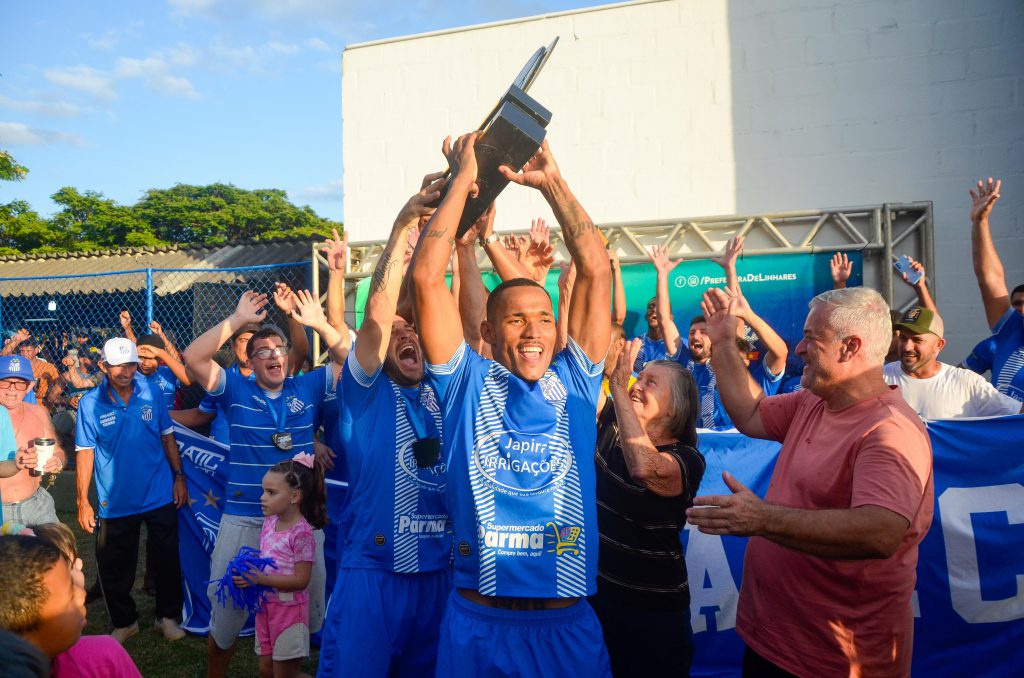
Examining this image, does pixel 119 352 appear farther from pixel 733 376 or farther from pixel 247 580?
pixel 733 376

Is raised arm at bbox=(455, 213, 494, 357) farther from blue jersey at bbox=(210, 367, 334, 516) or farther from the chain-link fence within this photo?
the chain-link fence

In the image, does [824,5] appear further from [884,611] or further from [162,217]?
[162,217]

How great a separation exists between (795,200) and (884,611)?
804 centimetres

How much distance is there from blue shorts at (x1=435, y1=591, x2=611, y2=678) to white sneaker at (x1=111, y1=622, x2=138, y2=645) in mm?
4110

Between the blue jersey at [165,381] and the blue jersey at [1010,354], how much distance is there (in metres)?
6.47

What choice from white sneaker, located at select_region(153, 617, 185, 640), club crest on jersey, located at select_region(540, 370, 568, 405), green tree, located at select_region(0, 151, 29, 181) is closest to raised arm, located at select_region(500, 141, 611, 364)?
club crest on jersey, located at select_region(540, 370, 568, 405)

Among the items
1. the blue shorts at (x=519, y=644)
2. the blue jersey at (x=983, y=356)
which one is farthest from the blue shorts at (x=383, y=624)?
the blue jersey at (x=983, y=356)

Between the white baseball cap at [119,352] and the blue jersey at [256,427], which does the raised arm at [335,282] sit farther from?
the white baseball cap at [119,352]

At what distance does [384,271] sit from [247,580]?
6.71 ft

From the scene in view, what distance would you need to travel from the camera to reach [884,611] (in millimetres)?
2541

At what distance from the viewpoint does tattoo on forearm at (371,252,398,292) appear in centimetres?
297

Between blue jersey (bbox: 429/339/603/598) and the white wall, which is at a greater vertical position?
the white wall

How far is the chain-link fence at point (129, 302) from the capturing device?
1188 cm

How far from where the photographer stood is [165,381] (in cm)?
650
